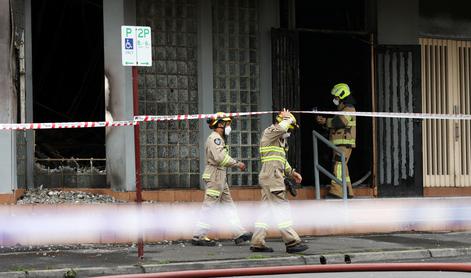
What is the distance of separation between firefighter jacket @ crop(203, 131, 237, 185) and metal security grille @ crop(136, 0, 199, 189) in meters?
1.94

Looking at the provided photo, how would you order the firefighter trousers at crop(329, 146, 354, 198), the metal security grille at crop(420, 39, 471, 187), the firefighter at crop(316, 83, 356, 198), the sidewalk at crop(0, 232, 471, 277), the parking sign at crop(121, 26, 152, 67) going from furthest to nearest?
the metal security grille at crop(420, 39, 471, 187)
the firefighter at crop(316, 83, 356, 198)
the firefighter trousers at crop(329, 146, 354, 198)
the parking sign at crop(121, 26, 152, 67)
the sidewalk at crop(0, 232, 471, 277)

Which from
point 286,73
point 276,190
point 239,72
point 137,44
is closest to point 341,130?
point 286,73

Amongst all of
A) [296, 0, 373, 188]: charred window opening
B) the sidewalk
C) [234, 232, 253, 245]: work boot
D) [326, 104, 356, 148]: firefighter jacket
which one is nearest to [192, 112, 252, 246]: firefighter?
[234, 232, 253, 245]: work boot

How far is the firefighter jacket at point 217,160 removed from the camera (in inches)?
472

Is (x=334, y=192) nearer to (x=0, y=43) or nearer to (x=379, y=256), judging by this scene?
(x=379, y=256)

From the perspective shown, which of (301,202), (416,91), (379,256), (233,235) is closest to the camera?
(379,256)

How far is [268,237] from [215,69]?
3.00 metres

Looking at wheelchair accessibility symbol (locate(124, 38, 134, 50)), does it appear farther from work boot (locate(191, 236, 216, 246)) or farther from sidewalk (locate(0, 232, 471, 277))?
work boot (locate(191, 236, 216, 246))

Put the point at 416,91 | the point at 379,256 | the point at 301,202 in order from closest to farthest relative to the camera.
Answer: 1. the point at 379,256
2. the point at 301,202
3. the point at 416,91

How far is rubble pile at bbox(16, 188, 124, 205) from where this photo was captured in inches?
505

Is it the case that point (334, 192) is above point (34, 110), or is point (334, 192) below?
below

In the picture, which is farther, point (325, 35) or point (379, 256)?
point (325, 35)

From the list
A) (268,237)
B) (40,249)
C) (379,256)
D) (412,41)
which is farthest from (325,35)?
(40,249)

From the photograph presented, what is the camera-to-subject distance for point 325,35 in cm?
1602
